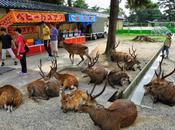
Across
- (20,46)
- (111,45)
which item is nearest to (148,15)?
(111,45)

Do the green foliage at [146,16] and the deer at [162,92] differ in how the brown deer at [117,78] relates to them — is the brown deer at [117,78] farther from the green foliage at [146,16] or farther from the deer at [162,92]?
the green foliage at [146,16]

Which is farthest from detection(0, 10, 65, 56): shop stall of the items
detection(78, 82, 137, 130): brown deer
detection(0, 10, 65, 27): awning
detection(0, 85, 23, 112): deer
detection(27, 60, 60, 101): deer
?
detection(78, 82, 137, 130): brown deer

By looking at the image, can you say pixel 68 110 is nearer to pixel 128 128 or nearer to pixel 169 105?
pixel 128 128

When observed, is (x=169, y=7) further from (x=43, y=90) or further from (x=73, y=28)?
(x=43, y=90)

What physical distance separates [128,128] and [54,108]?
6.52 ft

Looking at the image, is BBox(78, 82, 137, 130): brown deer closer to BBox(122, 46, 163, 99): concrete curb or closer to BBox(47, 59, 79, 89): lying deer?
BBox(122, 46, 163, 99): concrete curb

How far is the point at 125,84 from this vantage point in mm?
9531

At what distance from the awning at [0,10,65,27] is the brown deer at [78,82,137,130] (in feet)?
30.2

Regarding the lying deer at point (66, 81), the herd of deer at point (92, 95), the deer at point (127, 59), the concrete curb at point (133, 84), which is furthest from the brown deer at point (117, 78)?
the deer at point (127, 59)

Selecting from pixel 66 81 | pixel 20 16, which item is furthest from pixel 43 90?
pixel 20 16

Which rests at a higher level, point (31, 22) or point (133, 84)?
point (31, 22)

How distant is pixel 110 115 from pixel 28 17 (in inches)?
432

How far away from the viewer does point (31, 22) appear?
55.5 feet

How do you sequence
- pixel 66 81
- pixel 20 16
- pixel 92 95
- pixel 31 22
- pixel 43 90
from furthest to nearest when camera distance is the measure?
pixel 31 22 → pixel 20 16 → pixel 66 81 → pixel 43 90 → pixel 92 95
